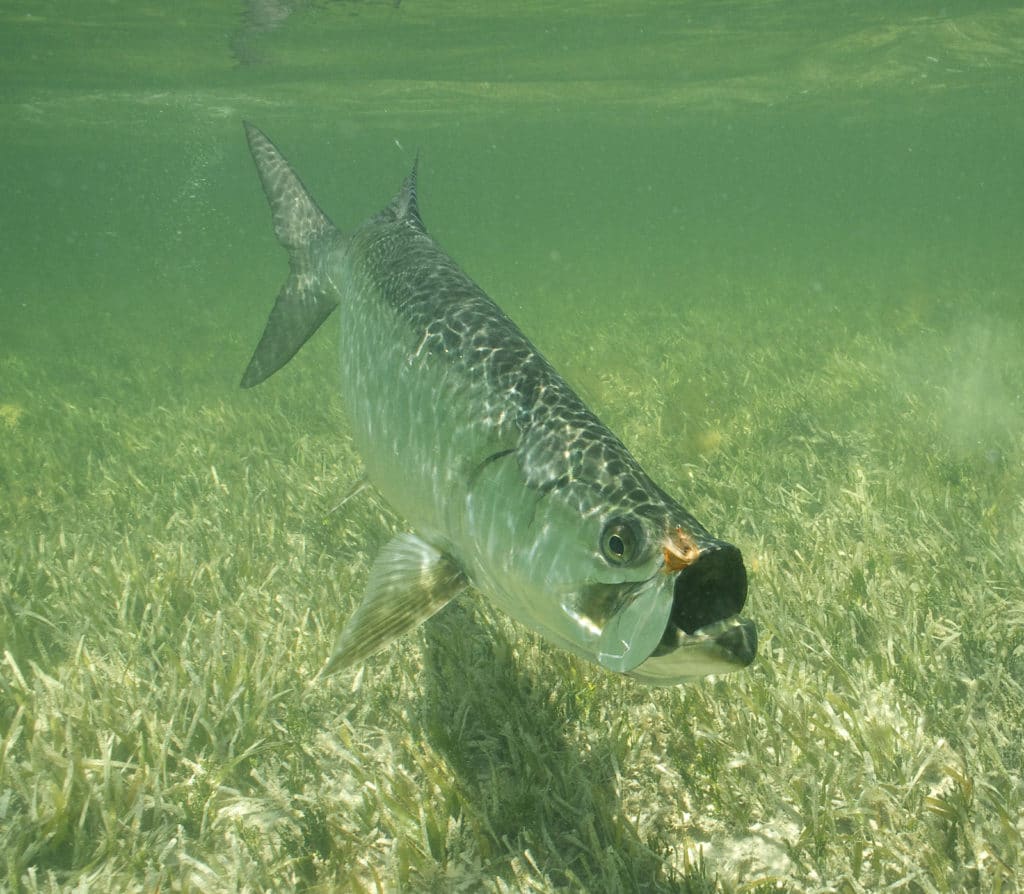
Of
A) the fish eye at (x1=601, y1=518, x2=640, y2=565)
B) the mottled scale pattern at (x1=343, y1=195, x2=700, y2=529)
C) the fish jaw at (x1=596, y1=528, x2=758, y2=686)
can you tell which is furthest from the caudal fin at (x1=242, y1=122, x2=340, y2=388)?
the fish jaw at (x1=596, y1=528, x2=758, y2=686)

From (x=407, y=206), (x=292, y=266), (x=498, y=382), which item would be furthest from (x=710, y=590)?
(x=292, y=266)

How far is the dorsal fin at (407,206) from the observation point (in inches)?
177

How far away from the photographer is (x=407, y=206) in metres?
4.61

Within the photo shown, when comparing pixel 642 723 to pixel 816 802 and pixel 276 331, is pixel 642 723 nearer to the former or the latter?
pixel 816 802

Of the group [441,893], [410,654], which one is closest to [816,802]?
[441,893]

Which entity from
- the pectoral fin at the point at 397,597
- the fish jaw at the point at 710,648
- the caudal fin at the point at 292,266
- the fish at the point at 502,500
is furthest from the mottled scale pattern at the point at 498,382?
the caudal fin at the point at 292,266

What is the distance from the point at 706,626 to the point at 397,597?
122 centimetres

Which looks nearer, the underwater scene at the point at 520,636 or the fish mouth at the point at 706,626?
the fish mouth at the point at 706,626

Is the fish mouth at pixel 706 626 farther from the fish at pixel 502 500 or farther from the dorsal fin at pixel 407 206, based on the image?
the dorsal fin at pixel 407 206

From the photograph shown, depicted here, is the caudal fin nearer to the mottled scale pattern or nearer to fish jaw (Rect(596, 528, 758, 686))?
the mottled scale pattern

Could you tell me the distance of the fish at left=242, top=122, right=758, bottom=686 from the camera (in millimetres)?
1854

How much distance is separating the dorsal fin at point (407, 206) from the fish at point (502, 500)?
0.73 ft

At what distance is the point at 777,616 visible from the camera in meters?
4.13

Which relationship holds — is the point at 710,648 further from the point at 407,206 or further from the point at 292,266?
the point at 292,266
